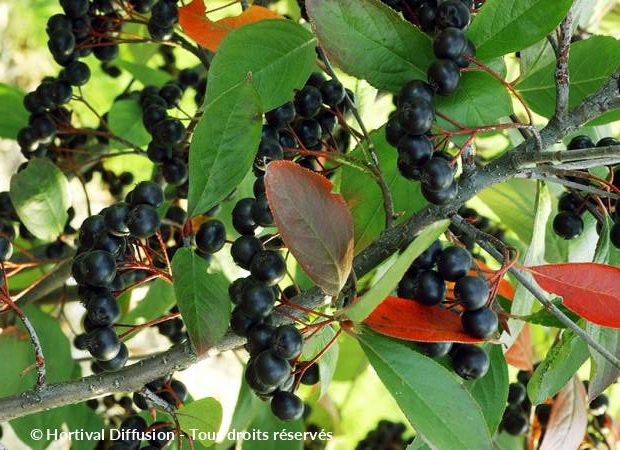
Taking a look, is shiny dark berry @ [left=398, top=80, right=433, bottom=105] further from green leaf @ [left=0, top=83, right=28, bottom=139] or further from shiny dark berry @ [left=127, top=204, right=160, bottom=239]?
green leaf @ [left=0, top=83, right=28, bottom=139]

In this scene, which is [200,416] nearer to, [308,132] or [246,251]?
[246,251]

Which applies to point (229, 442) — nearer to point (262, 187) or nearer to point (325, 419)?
point (325, 419)

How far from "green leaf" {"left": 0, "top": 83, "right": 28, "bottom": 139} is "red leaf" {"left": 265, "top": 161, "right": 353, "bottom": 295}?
0.88 meters

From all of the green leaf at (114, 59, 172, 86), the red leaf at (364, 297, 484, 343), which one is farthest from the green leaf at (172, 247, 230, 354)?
the green leaf at (114, 59, 172, 86)

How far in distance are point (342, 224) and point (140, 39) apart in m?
0.60

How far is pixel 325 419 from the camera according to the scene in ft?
5.32

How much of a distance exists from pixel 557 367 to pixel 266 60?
44 cm

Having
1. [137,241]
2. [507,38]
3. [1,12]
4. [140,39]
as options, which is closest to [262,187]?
[137,241]

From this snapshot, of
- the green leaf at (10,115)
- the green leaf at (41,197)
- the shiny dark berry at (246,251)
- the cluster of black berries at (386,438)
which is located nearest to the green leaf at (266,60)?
the shiny dark berry at (246,251)

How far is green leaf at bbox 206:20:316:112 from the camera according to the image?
2.63ft

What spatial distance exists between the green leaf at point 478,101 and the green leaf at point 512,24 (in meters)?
0.03

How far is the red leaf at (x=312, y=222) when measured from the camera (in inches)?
27.6

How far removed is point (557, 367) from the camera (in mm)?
855

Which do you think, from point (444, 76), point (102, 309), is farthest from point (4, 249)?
point (444, 76)
